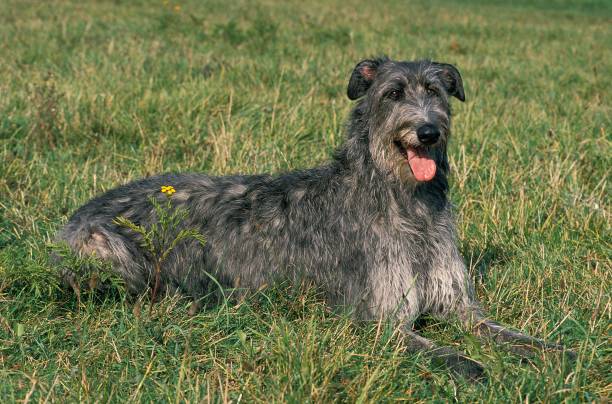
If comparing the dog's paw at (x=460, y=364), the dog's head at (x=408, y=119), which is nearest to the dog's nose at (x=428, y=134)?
the dog's head at (x=408, y=119)

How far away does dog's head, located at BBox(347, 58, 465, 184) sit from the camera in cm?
474

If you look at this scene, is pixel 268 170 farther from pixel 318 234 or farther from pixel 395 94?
pixel 395 94

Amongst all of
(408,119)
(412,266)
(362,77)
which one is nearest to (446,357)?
(412,266)

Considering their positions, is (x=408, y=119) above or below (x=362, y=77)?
below

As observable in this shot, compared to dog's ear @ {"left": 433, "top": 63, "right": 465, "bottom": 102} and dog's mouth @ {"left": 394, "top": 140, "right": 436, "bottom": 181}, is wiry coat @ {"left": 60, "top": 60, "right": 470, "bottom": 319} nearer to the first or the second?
dog's mouth @ {"left": 394, "top": 140, "right": 436, "bottom": 181}

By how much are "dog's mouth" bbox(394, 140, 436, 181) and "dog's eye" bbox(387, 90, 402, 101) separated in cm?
33

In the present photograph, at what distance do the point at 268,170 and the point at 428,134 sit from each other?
3126 mm

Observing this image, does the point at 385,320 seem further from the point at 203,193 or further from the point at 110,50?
the point at 110,50

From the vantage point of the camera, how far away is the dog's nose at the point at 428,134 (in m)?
4.64

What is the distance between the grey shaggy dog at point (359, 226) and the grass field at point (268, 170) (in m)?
0.20

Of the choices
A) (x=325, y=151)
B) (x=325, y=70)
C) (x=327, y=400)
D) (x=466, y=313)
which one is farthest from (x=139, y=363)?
(x=325, y=70)

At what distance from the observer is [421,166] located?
189 inches

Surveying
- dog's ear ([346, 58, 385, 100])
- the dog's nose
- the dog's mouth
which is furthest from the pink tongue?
dog's ear ([346, 58, 385, 100])

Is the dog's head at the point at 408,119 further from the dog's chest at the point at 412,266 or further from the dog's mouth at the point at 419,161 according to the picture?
the dog's chest at the point at 412,266
